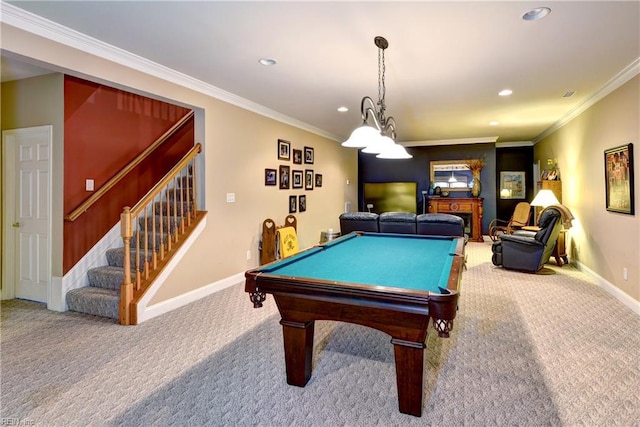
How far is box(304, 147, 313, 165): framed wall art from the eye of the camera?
660 centimetres

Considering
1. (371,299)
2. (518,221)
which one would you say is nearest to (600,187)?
(518,221)

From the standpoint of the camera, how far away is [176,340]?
296 cm

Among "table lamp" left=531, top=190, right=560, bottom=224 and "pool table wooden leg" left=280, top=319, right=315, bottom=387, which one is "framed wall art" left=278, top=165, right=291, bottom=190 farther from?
"table lamp" left=531, top=190, right=560, bottom=224

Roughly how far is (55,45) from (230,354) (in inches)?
110

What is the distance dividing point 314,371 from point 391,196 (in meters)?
7.28

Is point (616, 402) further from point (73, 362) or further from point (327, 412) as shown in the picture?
point (73, 362)

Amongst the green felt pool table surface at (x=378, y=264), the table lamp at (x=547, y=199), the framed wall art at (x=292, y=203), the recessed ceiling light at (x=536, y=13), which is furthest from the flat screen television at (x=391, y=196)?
the recessed ceiling light at (x=536, y=13)

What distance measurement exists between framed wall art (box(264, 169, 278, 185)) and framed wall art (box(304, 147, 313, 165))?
1.10 meters

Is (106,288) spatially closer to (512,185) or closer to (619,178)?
(619,178)

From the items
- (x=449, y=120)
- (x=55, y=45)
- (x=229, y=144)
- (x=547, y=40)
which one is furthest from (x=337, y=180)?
(x=55, y=45)

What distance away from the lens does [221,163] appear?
14.7 ft

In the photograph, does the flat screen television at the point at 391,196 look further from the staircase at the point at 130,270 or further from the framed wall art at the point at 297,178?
the staircase at the point at 130,270

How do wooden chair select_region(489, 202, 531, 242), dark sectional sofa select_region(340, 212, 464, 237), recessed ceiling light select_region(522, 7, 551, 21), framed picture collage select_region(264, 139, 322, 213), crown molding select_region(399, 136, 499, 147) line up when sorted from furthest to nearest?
crown molding select_region(399, 136, 499, 147)
wooden chair select_region(489, 202, 531, 242)
framed picture collage select_region(264, 139, 322, 213)
dark sectional sofa select_region(340, 212, 464, 237)
recessed ceiling light select_region(522, 7, 551, 21)

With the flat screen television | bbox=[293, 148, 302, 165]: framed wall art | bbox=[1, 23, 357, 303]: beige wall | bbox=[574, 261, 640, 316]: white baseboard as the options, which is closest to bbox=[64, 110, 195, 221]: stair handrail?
bbox=[1, 23, 357, 303]: beige wall
